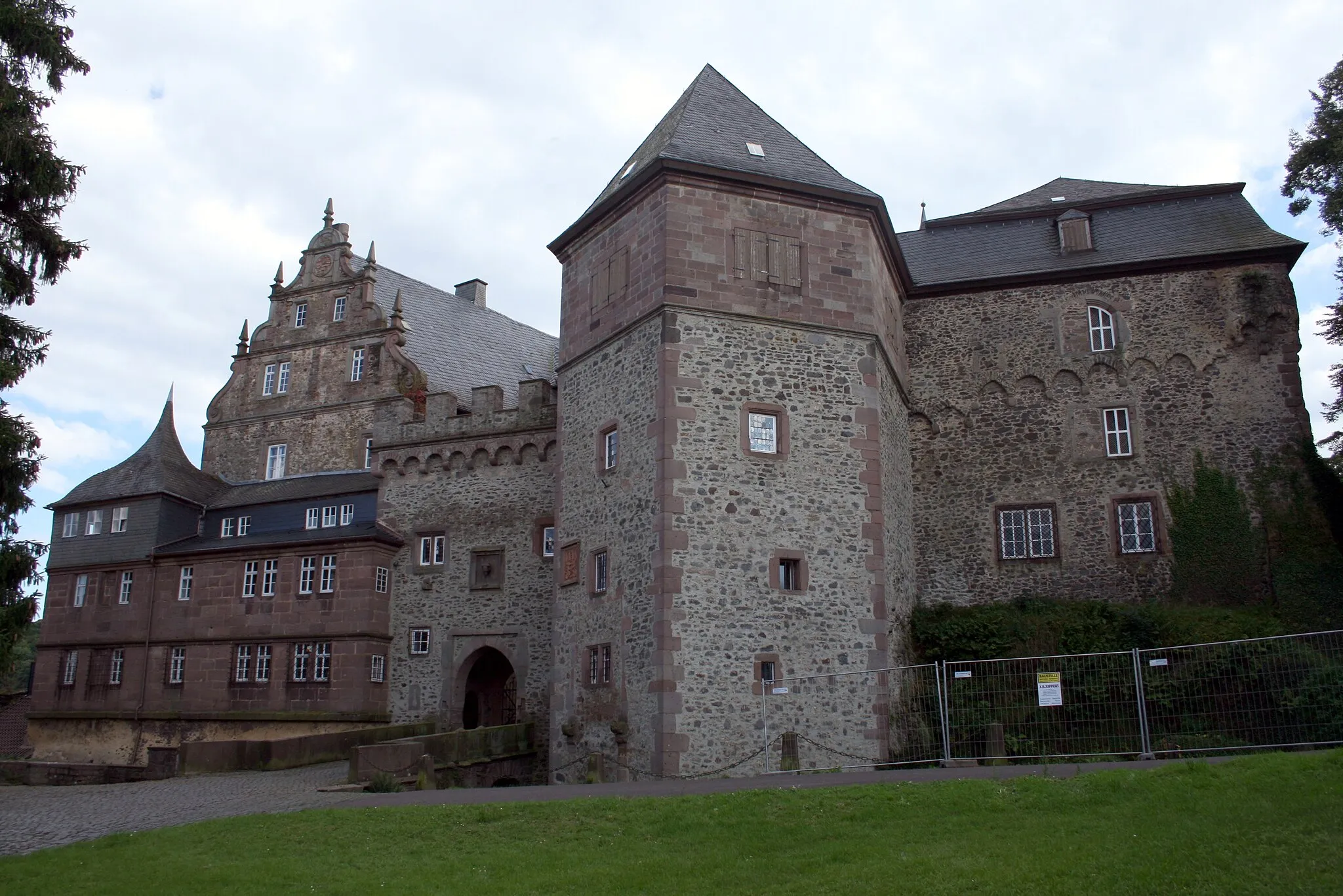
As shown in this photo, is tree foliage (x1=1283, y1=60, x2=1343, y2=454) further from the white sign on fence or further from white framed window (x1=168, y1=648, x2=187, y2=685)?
white framed window (x1=168, y1=648, x2=187, y2=685)

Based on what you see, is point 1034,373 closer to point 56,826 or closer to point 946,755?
point 946,755

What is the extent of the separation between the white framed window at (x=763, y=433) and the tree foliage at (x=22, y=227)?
34.9 ft

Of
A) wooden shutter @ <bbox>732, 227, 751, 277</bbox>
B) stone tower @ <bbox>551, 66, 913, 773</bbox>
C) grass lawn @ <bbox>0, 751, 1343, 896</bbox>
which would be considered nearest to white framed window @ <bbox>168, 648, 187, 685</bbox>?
stone tower @ <bbox>551, 66, 913, 773</bbox>

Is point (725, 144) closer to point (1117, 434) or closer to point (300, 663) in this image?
point (1117, 434)

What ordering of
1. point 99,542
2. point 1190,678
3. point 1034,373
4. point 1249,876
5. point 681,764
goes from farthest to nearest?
point 99,542, point 1034,373, point 681,764, point 1190,678, point 1249,876

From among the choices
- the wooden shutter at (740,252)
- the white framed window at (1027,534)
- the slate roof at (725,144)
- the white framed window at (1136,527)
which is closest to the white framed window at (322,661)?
the slate roof at (725,144)

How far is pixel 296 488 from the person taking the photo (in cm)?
3048

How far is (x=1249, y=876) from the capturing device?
8430mm

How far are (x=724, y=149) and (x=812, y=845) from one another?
1457 centimetres

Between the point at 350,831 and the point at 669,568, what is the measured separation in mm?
7532

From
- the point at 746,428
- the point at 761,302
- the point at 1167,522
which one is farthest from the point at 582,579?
the point at 1167,522

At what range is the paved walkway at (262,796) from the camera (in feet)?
44.8

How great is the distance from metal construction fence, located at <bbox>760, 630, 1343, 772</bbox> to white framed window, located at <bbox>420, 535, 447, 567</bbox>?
11741 millimetres

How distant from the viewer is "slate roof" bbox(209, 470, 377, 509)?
97.1 feet
